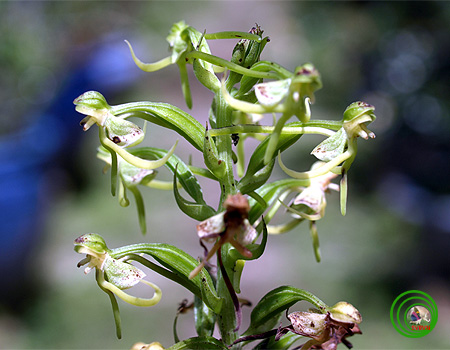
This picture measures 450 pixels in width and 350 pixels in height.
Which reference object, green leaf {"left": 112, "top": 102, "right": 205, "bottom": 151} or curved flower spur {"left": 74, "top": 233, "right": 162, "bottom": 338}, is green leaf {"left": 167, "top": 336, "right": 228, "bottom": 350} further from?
green leaf {"left": 112, "top": 102, "right": 205, "bottom": 151}

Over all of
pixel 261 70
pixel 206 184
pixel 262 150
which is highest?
pixel 261 70

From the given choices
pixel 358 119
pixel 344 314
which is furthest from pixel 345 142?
pixel 344 314

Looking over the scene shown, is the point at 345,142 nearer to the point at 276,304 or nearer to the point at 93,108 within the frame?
the point at 276,304

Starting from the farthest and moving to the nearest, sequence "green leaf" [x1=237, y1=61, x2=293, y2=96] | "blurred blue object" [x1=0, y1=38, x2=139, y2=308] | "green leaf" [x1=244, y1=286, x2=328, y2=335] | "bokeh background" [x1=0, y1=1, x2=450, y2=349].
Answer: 1. "blurred blue object" [x1=0, y1=38, x2=139, y2=308]
2. "bokeh background" [x1=0, y1=1, x2=450, y2=349]
3. "green leaf" [x1=244, y1=286, x2=328, y2=335]
4. "green leaf" [x1=237, y1=61, x2=293, y2=96]

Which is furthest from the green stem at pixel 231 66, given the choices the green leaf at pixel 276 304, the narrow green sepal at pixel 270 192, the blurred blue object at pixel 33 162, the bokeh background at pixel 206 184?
the blurred blue object at pixel 33 162

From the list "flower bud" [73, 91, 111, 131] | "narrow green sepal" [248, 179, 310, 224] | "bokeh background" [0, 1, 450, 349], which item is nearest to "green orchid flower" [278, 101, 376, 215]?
"narrow green sepal" [248, 179, 310, 224]

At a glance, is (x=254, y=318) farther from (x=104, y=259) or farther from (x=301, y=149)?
(x=301, y=149)
